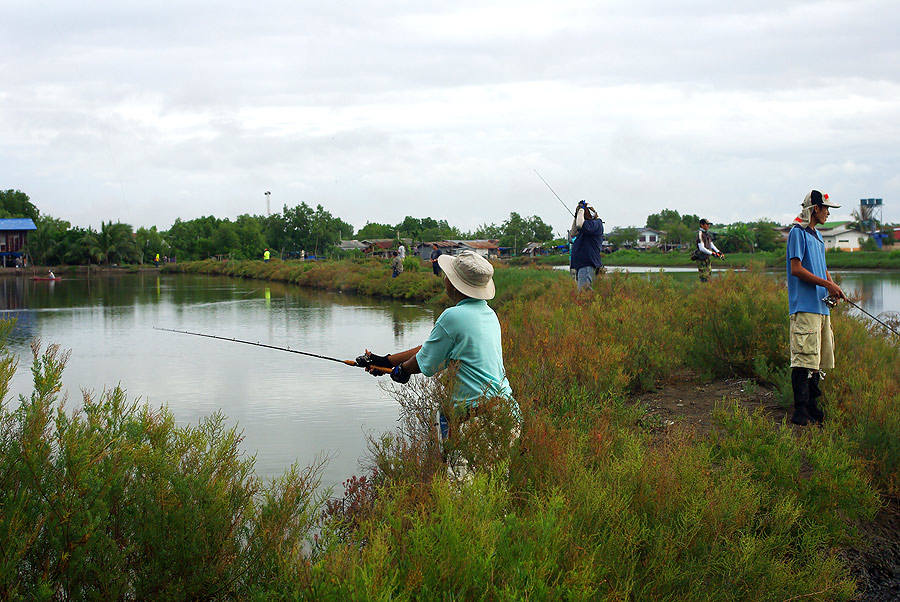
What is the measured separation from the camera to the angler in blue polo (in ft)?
14.7

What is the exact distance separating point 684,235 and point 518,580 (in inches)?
4226

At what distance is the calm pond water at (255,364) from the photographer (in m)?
9.16

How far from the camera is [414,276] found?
1270 inches

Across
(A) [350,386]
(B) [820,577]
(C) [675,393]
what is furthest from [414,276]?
(B) [820,577]

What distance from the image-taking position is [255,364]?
14297 mm

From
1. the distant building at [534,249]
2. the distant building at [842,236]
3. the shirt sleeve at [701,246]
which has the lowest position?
the shirt sleeve at [701,246]

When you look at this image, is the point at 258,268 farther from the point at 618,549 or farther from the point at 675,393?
the point at 618,549

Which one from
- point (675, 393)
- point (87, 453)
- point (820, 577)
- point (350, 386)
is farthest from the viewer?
point (350, 386)

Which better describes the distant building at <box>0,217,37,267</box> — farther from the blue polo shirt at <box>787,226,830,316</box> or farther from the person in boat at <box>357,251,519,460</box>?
the person in boat at <box>357,251,519,460</box>

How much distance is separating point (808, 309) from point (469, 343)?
129 inches

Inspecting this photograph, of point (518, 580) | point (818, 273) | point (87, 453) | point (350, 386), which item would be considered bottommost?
point (350, 386)

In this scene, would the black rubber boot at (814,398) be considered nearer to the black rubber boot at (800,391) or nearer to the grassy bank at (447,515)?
the black rubber boot at (800,391)

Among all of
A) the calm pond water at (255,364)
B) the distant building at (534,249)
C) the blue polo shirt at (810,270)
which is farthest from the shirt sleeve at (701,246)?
the distant building at (534,249)

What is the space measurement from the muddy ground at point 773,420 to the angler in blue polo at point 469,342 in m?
1.27
